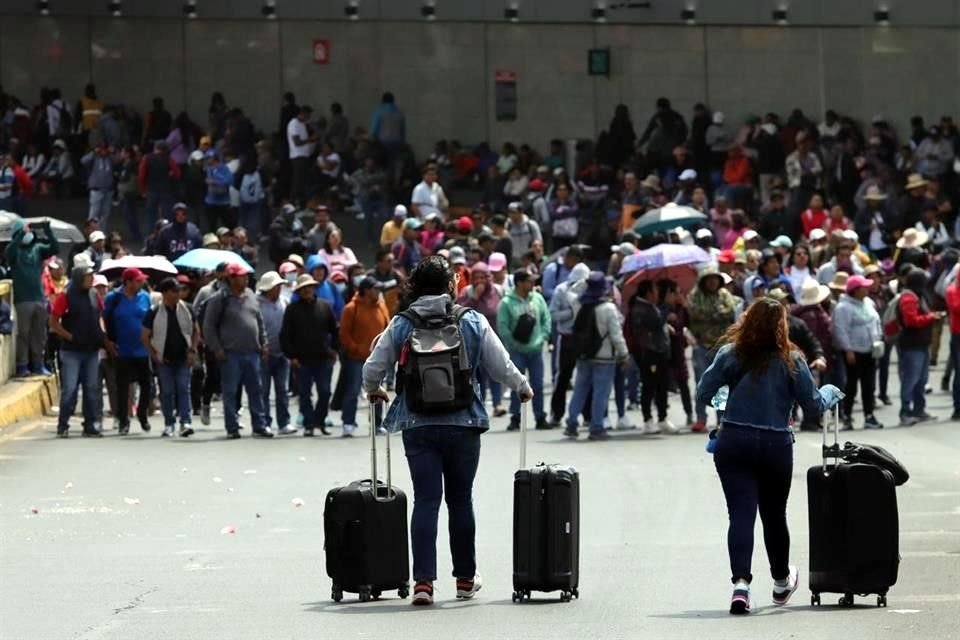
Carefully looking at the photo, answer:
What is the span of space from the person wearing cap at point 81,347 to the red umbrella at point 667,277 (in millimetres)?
5286

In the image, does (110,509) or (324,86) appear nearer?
(110,509)

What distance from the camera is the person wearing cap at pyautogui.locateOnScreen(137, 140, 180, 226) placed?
37094 millimetres

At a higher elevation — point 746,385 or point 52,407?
point 746,385

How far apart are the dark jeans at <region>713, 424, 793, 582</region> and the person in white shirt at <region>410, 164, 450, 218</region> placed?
→ 78.2ft

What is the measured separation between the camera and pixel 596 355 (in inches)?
930

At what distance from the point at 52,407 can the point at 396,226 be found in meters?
8.41

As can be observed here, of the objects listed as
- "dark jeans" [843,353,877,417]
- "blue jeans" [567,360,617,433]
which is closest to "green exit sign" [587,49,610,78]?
"dark jeans" [843,353,877,417]

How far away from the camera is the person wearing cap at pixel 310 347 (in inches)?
953

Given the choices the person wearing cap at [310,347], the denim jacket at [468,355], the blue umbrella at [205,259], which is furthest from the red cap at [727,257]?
the denim jacket at [468,355]

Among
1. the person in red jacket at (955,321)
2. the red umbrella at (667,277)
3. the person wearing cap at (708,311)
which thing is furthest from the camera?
the red umbrella at (667,277)

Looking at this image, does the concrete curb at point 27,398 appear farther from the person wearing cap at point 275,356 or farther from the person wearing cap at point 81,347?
the person wearing cap at point 275,356

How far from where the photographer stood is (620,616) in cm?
1179

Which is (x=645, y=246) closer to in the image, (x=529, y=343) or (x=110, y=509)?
(x=529, y=343)

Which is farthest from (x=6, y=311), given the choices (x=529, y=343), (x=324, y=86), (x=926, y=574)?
(x=324, y=86)
